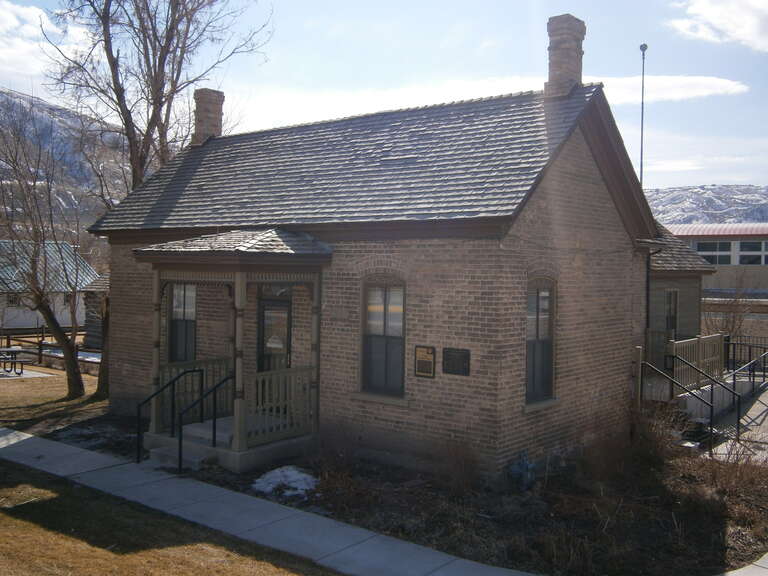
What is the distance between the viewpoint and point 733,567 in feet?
25.4

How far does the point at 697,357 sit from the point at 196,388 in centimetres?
1119

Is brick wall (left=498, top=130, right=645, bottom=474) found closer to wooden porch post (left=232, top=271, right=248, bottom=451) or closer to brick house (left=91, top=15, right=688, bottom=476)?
brick house (left=91, top=15, right=688, bottom=476)

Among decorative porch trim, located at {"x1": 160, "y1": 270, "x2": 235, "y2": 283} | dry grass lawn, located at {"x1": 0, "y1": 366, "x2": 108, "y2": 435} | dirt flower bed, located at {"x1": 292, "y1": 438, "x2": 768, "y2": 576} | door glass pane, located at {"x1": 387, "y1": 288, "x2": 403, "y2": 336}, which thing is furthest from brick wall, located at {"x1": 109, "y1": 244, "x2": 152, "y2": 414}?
dirt flower bed, located at {"x1": 292, "y1": 438, "x2": 768, "y2": 576}

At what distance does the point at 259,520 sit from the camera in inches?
349

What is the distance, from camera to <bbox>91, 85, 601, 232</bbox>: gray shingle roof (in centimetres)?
1076

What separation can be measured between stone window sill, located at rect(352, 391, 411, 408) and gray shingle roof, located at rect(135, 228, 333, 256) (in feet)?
7.84

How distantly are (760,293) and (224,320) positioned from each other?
36.1m

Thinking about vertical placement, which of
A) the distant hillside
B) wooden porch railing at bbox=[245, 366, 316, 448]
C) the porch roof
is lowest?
wooden porch railing at bbox=[245, 366, 316, 448]

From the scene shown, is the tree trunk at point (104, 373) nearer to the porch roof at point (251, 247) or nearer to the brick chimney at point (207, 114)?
the brick chimney at point (207, 114)

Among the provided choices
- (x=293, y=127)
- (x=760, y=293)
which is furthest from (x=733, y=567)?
(x=760, y=293)

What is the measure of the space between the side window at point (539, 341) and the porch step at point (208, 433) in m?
4.88

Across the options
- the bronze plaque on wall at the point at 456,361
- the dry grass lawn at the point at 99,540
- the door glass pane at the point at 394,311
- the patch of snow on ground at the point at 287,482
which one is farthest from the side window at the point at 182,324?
the bronze plaque on wall at the point at 456,361

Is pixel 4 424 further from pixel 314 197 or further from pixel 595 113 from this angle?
pixel 595 113

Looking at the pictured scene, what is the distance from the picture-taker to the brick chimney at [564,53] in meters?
12.0
